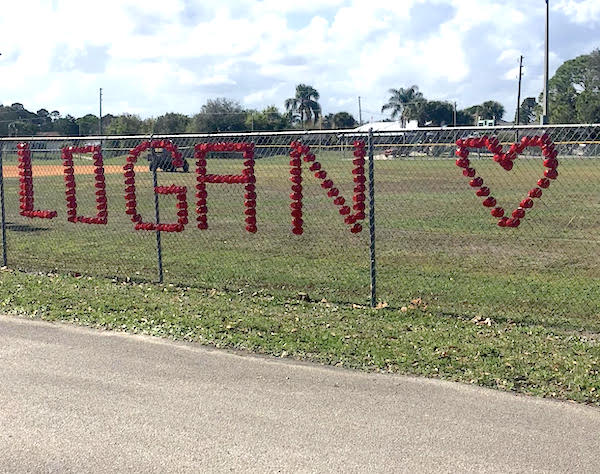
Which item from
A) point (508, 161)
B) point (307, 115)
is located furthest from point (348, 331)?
point (307, 115)

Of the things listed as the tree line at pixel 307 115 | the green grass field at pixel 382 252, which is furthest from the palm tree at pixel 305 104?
the green grass field at pixel 382 252

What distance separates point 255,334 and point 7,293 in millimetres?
3656

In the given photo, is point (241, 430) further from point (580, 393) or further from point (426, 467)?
point (580, 393)

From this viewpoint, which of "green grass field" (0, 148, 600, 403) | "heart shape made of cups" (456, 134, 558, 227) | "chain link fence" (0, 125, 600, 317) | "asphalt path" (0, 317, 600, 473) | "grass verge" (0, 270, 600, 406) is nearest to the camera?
"asphalt path" (0, 317, 600, 473)

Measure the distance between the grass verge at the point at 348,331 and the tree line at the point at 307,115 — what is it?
4526 centimetres

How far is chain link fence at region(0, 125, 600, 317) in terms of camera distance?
8719 mm

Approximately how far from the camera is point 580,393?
5.64 meters

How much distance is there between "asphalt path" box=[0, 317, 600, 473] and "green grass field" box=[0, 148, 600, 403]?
20.6 inches

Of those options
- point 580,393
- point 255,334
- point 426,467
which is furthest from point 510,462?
point 255,334

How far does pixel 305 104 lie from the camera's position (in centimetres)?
9312

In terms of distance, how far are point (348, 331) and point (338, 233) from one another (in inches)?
294

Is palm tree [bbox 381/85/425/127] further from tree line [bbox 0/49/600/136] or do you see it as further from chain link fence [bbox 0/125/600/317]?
chain link fence [bbox 0/125/600/317]

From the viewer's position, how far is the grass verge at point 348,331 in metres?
6.18

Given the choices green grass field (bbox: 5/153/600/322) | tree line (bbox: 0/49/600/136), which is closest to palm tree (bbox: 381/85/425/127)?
tree line (bbox: 0/49/600/136)
